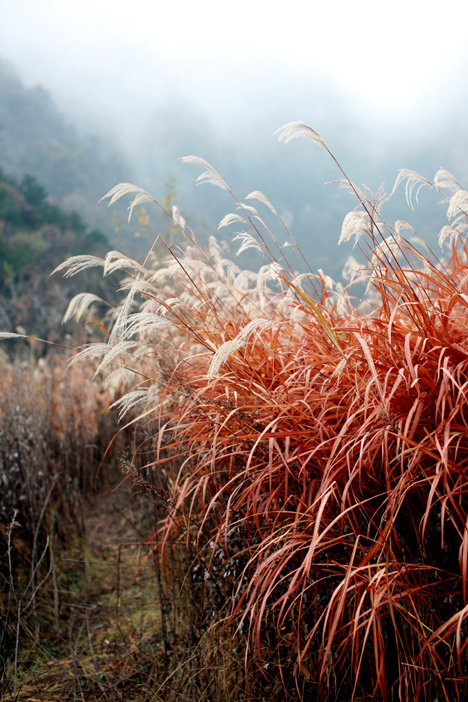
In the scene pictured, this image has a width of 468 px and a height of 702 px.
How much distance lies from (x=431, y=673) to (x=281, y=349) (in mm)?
1170

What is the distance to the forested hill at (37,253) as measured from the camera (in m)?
15.3

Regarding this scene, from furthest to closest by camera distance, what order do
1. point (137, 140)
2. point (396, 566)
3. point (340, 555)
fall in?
1. point (137, 140)
2. point (340, 555)
3. point (396, 566)

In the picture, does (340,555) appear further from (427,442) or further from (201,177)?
(201,177)

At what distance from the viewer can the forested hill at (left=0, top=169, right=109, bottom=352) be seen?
15.3 metres

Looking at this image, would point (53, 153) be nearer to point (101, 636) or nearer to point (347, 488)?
point (101, 636)

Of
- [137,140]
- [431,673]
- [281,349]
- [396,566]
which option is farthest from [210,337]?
[137,140]

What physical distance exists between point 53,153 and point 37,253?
48719mm

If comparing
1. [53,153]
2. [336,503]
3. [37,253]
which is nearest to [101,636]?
[336,503]

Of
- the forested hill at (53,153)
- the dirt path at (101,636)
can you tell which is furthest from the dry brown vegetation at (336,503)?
the forested hill at (53,153)

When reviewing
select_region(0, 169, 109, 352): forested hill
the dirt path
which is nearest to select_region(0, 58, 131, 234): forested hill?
select_region(0, 169, 109, 352): forested hill

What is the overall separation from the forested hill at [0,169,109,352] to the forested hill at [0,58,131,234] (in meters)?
27.4

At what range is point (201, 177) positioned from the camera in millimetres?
2018

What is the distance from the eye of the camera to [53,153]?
59.5 meters

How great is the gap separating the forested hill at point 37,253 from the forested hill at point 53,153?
1080 inches
